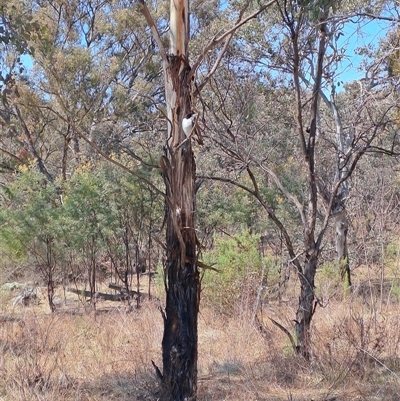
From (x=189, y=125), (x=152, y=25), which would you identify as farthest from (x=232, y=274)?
(x=152, y=25)

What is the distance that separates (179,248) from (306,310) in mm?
1946

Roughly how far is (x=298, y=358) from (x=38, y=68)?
12843 millimetres

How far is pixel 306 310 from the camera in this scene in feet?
17.2

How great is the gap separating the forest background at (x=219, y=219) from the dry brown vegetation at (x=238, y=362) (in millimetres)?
23

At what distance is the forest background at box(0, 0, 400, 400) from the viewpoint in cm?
464

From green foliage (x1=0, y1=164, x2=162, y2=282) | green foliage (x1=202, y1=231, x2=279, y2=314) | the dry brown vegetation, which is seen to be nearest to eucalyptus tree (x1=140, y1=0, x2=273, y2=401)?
the dry brown vegetation

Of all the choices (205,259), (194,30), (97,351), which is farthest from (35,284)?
(194,30)

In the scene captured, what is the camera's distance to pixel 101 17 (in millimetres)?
18188

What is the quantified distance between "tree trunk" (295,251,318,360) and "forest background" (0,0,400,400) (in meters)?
0.01

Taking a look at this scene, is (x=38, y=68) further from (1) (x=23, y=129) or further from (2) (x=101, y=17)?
(2) (x=101, y=17)

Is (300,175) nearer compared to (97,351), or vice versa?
(97,351)

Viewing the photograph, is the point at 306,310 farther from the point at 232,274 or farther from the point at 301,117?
the point at 232,274

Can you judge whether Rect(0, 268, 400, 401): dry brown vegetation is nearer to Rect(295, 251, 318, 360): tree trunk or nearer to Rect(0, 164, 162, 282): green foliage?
Rect(295, 251, 318, 360): tree trunk

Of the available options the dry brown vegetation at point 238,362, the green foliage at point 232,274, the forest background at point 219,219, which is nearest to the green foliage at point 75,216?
the forest background at point 219,219
